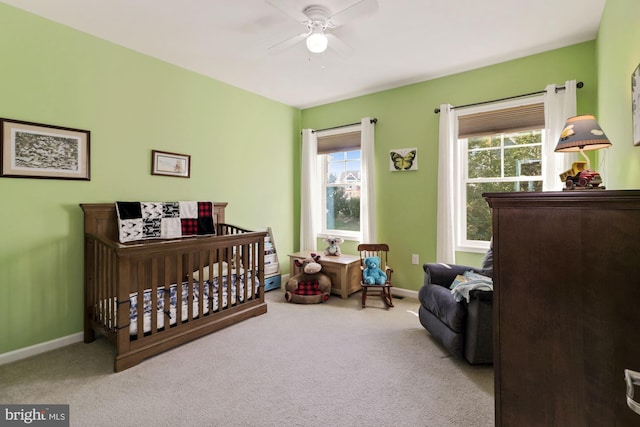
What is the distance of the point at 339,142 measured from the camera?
4.34m

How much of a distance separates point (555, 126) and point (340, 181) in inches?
100

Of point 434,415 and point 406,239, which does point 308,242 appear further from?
point 434,415

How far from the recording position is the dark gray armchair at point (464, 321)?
6.71 ft

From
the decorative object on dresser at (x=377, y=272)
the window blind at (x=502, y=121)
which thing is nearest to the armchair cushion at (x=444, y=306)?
the decorative object on dresser at (x=377, y=272)

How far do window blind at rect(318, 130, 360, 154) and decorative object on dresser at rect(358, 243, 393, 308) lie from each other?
141 centimetres

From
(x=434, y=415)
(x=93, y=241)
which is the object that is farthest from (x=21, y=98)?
(x=434, y=415)

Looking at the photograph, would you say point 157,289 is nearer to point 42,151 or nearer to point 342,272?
point 42,151

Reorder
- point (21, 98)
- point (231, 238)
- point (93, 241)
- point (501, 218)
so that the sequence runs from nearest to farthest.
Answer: point (501, 218)
point (21, 98)
point (93, 241)
point (231, 238)

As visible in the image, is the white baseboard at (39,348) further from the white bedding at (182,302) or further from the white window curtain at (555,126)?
→ the white window curtain at (555,126)

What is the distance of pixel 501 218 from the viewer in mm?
973

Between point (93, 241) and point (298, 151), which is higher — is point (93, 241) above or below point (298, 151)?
below

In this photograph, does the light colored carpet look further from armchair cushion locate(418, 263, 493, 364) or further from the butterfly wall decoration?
the butterfly wall decoration

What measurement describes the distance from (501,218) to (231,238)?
7.83 feet

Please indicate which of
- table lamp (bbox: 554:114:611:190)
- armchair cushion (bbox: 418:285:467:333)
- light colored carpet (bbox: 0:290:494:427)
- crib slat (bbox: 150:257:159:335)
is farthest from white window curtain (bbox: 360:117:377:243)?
crib slat (bbox: 150:257:159:335)
